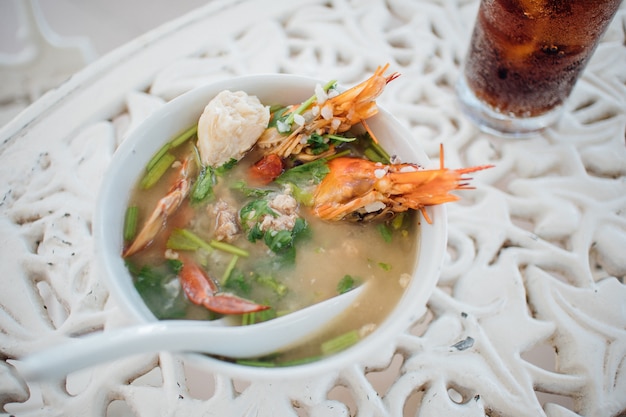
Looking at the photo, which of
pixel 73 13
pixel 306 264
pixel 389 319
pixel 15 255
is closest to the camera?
pixel 389 319

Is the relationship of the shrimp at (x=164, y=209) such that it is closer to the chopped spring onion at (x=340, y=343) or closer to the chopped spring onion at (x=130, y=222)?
the chopped spring onion at (x=130, y=222)

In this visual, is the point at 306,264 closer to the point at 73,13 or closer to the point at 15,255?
the point at 15,255

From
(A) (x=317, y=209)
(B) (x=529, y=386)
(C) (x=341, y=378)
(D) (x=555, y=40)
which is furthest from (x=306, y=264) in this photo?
(D) (x=555, y=40)

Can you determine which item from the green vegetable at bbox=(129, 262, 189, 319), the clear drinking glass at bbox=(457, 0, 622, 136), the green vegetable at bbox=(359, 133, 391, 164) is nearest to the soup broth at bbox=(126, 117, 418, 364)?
the green vegetable at bbox=(129, 262, 189, 319)

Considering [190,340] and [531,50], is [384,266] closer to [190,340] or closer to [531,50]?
[190,340]

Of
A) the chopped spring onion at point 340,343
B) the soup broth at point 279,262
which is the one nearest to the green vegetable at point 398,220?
the soup broth at point 279,262

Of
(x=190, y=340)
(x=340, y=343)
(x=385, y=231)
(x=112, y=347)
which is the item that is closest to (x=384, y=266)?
(x=385, y=231)
